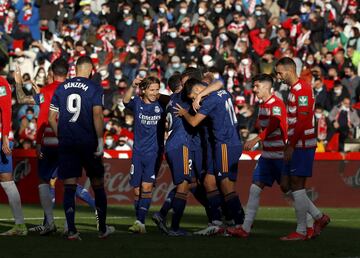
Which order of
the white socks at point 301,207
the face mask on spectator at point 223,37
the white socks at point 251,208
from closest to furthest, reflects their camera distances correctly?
the white socks at point 301,207 < the white socks at point 251,208 < the face mask on spectator at point 223,37

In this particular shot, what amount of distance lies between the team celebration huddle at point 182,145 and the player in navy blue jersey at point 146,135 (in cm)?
1

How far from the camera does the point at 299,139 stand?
1566 centimetres

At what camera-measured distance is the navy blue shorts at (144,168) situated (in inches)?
693

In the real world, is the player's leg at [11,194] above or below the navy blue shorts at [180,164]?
below

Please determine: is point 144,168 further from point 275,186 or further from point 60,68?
point 275,186

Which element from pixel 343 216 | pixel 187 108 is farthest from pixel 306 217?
pixel 343 216

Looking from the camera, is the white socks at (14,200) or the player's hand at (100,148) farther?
the white socks at (14,200)

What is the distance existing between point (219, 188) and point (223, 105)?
116 cm

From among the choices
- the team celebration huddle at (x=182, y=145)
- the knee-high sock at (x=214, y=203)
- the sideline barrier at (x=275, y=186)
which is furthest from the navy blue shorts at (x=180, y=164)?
the sideline barrier at (x=275, y=186)

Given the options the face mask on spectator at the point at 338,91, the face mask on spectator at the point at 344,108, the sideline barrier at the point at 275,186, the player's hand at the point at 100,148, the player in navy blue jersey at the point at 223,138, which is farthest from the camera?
the face mask on spectator at the point at 338,91

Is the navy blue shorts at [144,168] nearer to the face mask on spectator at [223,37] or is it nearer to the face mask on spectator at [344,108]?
the face mask on spectator at [344,108]

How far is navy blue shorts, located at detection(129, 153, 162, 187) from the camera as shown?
1759 cm

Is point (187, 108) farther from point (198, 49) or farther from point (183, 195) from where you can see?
point (198, 49)

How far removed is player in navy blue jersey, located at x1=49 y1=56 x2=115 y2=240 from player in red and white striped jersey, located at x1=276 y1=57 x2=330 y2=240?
7.79 ft
